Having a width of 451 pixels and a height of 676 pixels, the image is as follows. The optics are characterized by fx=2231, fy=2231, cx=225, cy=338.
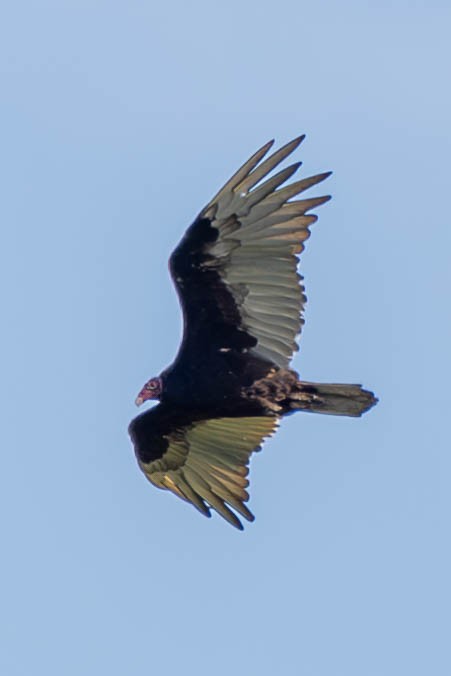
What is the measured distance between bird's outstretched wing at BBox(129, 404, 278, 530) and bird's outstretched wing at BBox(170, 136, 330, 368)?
3.07 feet

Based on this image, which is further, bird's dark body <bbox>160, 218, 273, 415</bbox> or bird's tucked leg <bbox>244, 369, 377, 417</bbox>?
bird's dark body <bbox>160, 218, 273, 415</bbox>

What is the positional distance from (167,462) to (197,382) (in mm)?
1157

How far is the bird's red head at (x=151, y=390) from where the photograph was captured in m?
21.2

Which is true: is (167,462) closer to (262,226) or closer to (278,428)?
(278,428)

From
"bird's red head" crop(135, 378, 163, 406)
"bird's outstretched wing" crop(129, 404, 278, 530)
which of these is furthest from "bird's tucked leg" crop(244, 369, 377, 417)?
"bird's red head" crop(135, 378, 163, 406)

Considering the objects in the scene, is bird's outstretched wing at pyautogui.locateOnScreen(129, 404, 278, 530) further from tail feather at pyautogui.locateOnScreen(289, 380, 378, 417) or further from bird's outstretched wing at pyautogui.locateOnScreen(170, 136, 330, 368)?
bird's outstretched wing at pyautogui.locateOnScreen(170, 136, 330, 368)

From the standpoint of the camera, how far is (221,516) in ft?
70.1

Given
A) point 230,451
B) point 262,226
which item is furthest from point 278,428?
point 262,226

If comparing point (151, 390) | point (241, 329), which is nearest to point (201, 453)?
point (151, 390)

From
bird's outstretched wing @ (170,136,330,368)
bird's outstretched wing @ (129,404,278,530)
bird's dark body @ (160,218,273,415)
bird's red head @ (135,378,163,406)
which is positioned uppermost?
bird's outstretched wing @ (170,136,330,368)

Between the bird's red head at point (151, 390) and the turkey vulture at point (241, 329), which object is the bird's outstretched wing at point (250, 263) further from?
the bird's red head at point (151, 390)

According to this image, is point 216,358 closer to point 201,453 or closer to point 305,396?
point 305,396

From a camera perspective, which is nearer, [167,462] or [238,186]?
[238,186]

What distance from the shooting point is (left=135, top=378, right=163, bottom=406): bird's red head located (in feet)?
69.7
